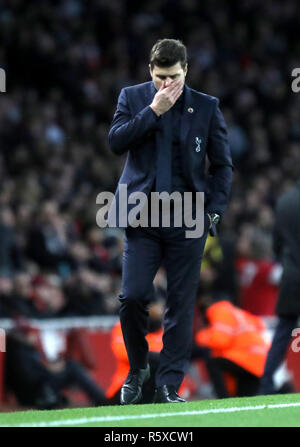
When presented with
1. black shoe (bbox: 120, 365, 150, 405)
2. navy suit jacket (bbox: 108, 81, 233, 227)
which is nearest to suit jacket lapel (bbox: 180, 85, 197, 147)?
navy suit jacket (bbox: 108, 81, 233, 227)

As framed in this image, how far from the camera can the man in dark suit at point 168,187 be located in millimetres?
6562

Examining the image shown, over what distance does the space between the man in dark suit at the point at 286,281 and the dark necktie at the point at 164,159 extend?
2710 millimetres

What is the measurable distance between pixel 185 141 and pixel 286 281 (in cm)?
283

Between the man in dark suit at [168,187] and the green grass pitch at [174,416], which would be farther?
the man in dark suit at [168,187]

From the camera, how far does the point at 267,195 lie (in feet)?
59.1

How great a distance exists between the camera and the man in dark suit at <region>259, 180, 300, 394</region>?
8.90 m

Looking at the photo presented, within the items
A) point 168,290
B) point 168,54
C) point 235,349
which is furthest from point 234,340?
point 168,54

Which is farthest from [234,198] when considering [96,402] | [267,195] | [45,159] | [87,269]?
[96,402]

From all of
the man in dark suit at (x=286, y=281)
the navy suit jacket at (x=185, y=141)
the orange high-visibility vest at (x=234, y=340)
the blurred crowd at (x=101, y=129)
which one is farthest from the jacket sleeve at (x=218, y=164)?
the blurred crowd at (x=101, y=129)

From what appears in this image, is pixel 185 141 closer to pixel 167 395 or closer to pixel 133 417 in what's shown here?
pixel 167 395

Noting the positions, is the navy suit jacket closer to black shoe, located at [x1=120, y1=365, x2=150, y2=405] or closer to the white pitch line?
black shoe, located at [x1=120, y1=365, x2=150, y2=405]

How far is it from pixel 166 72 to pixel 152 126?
32 centimetres

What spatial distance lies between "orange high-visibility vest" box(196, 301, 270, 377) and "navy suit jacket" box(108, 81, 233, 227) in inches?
131

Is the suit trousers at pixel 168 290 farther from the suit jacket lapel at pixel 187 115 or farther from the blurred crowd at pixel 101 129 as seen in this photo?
the blurred crowd at pixel 101 129
